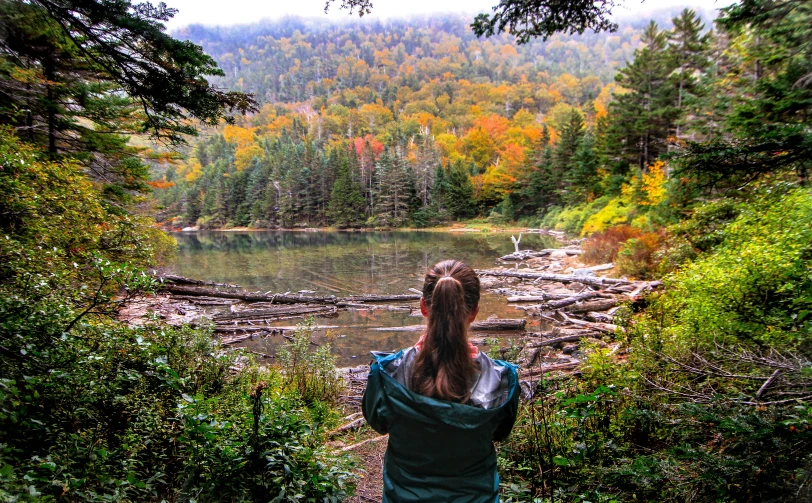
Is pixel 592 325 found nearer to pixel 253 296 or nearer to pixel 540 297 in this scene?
pixel 540 297

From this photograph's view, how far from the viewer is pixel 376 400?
1.62 m

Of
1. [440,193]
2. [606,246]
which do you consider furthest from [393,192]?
[606,246]

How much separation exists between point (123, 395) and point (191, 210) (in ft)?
262

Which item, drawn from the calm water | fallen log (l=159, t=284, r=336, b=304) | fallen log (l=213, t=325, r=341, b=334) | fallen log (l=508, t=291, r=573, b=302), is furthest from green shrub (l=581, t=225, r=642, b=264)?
fallen log (l=213, t=325, r=341, b=334)

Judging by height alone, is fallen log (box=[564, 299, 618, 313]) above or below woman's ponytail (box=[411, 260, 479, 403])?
below

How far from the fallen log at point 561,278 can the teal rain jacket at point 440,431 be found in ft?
41.7

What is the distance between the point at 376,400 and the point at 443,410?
1.02 feet

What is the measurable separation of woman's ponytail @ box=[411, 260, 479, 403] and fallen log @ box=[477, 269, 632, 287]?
12815 mm

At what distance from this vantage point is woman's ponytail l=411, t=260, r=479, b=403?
1.54 meters

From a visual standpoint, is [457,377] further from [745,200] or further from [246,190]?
[246,190]

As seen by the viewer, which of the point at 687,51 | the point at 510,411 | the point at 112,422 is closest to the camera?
the point at 510,411

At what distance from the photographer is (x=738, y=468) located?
6.94ft

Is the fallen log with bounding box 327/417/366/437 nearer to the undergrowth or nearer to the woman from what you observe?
the undergrowth

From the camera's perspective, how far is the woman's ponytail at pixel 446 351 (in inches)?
60.5
